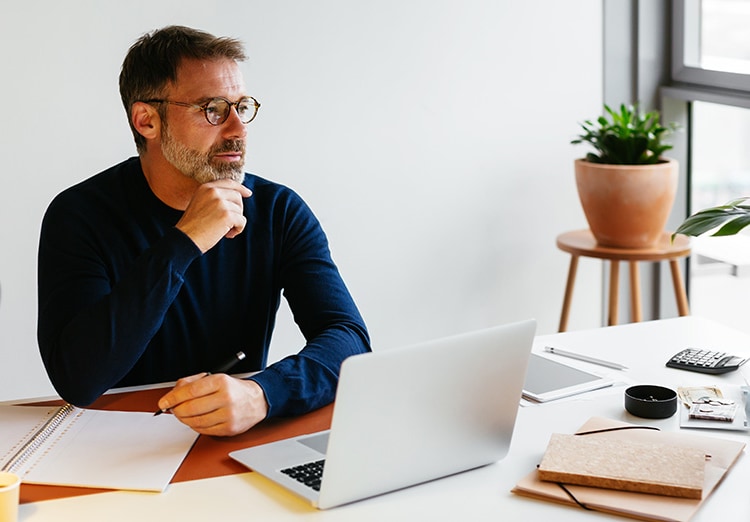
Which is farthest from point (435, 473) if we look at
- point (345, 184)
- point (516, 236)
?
point (516, 236)

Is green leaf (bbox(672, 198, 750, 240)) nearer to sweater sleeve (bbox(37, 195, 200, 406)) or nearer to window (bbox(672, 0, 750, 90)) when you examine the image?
sweater sleeve (bbox(37, 195, 200, 406))

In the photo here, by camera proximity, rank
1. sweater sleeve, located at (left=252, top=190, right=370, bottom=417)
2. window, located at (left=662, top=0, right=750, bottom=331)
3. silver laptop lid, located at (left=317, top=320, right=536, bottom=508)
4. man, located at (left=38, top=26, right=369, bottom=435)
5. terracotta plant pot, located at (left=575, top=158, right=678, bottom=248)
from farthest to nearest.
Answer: window, located at (left=662, top=0, right=750, bottom=331) < terracotta plant pot, located at (left=575, top=158, right=678, bottom=248) < man, located at (left=38, top=26, right=369, bottom=435) < sweater sleeve, located at (left=252, top=190, right=370, bottom=417) < silver laptop lid, located at (left=317, top=320, right=536, bottom=508)

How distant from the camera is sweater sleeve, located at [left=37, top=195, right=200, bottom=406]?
5.51ft

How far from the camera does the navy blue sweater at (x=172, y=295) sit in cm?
169

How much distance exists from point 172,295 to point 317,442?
41 centimetres

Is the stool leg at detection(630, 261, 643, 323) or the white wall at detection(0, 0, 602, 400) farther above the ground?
the white wall at detection(0, 0, 602, 400)

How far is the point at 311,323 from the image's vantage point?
76.9 inches

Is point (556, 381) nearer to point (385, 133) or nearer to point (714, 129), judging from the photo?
point (385, 133)

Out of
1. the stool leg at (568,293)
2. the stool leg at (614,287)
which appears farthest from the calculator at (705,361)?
the stool leg at (568,293)

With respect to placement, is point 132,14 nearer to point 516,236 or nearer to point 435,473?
point 516,236

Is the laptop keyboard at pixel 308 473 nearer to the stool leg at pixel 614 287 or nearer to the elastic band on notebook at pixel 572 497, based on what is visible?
the elastic band on notebook at pixel 572 497

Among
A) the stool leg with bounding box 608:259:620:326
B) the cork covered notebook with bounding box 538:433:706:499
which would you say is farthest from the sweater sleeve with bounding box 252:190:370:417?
the stool leg with bounding box 608:259:620:326

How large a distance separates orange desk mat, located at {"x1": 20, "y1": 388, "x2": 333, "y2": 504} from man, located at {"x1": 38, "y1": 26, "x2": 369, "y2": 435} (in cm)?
6

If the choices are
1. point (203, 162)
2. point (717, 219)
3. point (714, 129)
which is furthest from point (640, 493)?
point (714, 129)
